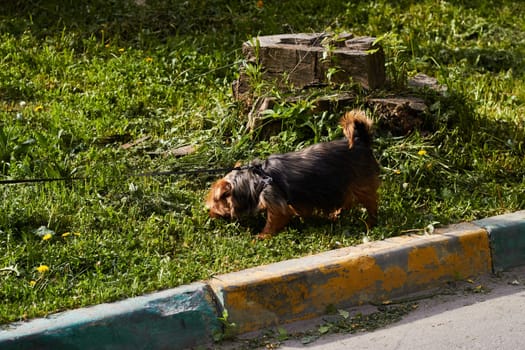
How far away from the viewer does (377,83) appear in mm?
6770

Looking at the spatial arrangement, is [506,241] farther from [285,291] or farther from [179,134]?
[179,134]

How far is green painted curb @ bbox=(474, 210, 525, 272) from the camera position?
209 inches

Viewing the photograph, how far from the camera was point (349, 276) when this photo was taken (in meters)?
4.82

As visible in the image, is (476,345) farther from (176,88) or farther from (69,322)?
(176,88)

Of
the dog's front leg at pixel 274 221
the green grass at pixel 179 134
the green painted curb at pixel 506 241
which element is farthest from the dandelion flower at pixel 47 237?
the green painted curb at pixel 506 241

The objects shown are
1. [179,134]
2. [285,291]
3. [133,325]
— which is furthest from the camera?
[179,134]

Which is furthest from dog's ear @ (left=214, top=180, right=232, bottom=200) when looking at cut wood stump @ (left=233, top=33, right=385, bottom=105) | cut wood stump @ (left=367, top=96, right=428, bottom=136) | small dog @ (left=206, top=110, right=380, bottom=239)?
cut wood stump @ (left=367, top=96, right=428, bottom=136)

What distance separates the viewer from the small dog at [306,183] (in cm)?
549

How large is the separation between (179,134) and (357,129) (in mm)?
1804

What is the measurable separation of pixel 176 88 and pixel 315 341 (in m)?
3.90

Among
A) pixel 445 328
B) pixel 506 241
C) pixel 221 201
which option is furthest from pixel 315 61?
pixel 445 328

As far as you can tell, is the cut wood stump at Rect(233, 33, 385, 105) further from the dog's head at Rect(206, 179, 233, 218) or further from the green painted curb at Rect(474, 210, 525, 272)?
the green painted curb at Rect(474, 210, 525, 272)

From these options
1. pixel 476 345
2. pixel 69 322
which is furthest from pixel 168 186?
pixel 476 345

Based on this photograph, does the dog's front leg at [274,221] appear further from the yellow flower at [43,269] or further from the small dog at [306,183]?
the yellow flower at [43,269]
